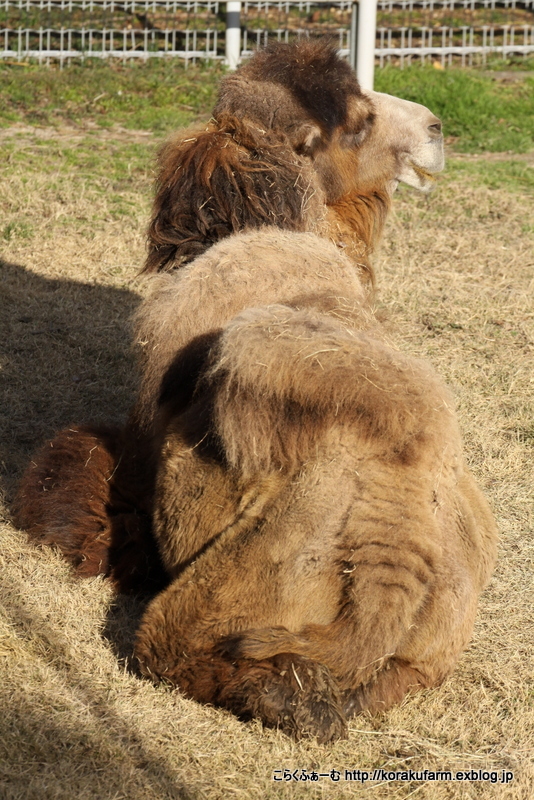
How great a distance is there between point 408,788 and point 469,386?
11.8ft

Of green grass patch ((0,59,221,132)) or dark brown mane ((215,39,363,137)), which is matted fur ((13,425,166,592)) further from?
green grass patch ((0,59,221,132))

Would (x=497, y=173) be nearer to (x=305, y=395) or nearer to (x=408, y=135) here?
(x=408, y=135)

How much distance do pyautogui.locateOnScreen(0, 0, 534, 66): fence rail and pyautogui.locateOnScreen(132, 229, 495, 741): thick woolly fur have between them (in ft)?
28.1

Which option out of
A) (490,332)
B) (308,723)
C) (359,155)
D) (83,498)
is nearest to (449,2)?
(490,332)

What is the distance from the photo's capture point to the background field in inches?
120

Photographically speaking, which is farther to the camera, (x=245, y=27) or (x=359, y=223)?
(x=245, y=27)

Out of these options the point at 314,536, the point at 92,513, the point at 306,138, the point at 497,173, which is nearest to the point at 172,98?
the point at 497,173

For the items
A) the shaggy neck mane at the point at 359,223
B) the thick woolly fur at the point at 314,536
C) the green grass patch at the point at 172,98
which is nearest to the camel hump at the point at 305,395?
the thick woolly fur at the point at 314,536

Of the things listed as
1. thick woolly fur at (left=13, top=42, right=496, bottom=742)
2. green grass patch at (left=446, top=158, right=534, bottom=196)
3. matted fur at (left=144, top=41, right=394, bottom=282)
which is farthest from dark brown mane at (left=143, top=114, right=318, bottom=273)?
green grass patch at (left=446, top=158, right=534, bottom=196)

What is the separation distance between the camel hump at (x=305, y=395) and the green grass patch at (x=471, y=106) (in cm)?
782

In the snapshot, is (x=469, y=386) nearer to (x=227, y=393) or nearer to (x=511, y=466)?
(x=511, y=466)

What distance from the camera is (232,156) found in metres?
4.28

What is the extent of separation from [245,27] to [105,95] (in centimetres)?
231

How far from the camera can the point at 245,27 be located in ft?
38.6
